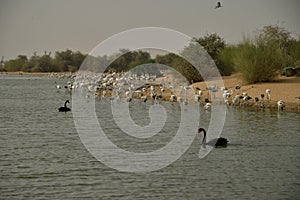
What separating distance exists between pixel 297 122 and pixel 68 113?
1009cm

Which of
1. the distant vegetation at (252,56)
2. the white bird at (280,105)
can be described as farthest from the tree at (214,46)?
the white bird at (280,105)

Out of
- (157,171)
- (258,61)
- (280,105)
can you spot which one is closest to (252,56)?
(258,61)

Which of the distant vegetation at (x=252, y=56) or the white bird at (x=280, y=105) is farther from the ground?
the distant vegetation at (x=252, y=56)

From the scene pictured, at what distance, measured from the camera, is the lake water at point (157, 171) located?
34.1ft

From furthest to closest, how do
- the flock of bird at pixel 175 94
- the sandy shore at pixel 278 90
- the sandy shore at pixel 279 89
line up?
the flock of bird at pixel 175 94 < the sandy shore at pixel 278 90 < the sandy shore at pixel 279 89

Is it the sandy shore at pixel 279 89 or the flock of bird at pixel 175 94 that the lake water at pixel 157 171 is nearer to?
the sandy shore at pixel 279 89

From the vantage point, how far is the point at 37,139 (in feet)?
54.3

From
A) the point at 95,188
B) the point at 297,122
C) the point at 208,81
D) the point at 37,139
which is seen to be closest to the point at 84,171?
the point at 95,188

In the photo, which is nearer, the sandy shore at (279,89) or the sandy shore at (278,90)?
the sandy shore at (279,89)

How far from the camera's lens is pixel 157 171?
12.0 m

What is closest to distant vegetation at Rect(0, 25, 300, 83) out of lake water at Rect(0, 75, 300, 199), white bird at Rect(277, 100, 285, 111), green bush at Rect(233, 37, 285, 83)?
green bush at Rect(233, 37, 285, 83)

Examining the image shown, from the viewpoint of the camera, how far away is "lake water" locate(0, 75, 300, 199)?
10.4 meters

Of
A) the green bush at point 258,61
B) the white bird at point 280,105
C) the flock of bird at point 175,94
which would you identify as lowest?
the white bird at point 280,105

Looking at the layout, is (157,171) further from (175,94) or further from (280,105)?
(175,94)
